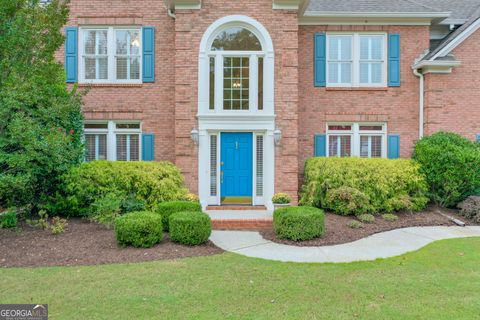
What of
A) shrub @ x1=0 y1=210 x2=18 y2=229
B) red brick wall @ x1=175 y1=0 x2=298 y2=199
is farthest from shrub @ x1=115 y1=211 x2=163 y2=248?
red brick wall @ x1=175 y1=0 x2=298 y2=199

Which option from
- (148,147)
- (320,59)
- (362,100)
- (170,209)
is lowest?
(170,209)

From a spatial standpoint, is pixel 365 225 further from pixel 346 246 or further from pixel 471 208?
pixel 471 208

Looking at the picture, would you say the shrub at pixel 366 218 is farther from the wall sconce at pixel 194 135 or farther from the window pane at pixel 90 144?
the window pane at pixel 90 144

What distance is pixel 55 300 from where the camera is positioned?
442 cm

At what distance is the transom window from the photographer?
1036 centimetres

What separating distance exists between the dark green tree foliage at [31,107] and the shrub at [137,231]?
259 cm

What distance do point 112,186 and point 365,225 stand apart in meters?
6.73

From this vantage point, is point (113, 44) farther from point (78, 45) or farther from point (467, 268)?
point (467, 268)

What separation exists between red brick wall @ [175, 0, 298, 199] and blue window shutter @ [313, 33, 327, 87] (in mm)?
1674

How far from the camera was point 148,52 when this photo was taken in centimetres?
1134

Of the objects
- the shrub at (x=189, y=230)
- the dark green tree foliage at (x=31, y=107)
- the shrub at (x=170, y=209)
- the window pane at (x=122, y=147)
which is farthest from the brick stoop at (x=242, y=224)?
the window pane at (x=122, y=147)

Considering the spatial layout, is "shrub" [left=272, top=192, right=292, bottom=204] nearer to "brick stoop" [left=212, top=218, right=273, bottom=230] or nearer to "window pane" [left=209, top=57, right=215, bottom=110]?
"brick stoop" [left=212, top=218, right=273, bottom=230]

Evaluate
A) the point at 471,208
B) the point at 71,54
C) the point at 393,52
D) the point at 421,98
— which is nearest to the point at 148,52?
the point at 71,54

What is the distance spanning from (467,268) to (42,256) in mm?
7506
